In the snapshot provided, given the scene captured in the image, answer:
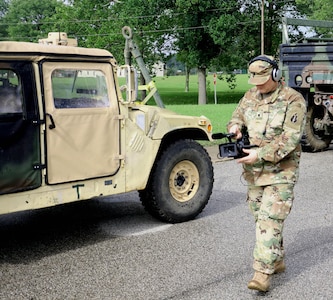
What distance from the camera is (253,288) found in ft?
14.7

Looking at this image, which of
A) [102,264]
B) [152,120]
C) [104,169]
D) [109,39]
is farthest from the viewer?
[109,39]

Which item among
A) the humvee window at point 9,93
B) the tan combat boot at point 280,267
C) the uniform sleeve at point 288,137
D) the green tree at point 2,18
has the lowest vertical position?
the tan combat boot at point 280,267

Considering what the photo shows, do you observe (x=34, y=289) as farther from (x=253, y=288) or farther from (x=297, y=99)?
(x=297, y=99)

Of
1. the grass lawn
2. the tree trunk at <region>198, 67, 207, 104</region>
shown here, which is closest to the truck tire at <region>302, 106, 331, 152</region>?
the grass lawn

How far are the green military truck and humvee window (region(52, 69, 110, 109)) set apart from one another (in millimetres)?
6230

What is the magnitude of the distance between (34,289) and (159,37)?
128ft

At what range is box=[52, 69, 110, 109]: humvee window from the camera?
5.56 m

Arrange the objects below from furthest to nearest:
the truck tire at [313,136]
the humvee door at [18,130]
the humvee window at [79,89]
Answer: the truck tire at [313,136]
the humvee window at [79,89]
the humvee door at [18,130]

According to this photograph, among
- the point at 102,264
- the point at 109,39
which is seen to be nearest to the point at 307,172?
the point at 102,264

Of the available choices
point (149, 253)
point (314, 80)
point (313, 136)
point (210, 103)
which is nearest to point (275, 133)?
point (149, 253)

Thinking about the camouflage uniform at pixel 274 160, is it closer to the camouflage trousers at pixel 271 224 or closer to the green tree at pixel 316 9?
the camouflage trousers at pixel 271 224

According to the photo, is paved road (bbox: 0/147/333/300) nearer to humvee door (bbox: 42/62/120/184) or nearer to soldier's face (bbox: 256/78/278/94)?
humvee door (bbox: 42/62/120/184)

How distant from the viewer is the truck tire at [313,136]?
11.9m

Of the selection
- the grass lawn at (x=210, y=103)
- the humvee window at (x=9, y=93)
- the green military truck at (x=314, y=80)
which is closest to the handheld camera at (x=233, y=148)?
the humvee window at (x=9, y=93)
